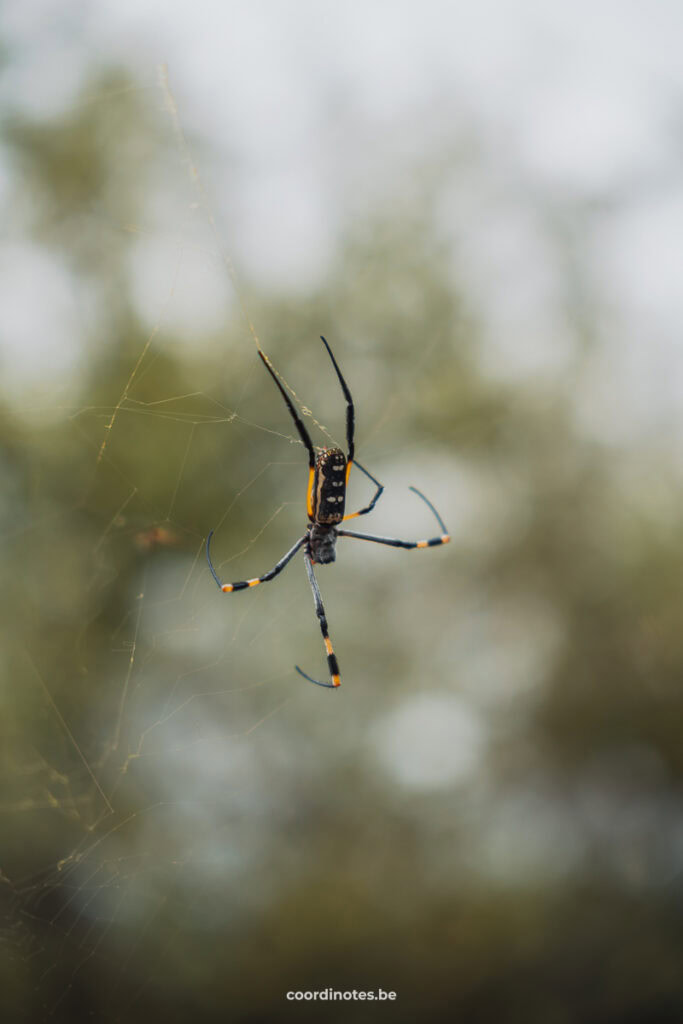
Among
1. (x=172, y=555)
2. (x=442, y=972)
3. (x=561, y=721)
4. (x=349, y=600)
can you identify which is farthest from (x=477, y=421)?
(x=442, y=972)

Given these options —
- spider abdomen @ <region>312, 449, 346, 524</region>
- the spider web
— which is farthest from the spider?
the spider web

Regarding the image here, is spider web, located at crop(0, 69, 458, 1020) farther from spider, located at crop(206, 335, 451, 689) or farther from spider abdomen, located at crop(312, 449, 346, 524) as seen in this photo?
spider abdomen, located at crop(312, 449, 346, 524)

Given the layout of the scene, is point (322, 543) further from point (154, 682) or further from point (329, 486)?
point (154, 682)

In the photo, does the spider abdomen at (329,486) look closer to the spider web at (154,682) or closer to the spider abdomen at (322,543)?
the spider abdomen at (322,543)

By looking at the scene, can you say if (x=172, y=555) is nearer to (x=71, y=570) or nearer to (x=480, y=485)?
(x=71, y=570)

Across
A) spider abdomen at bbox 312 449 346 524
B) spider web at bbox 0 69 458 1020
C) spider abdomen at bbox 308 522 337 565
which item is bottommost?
spider web at bbox 0 69 458 1020

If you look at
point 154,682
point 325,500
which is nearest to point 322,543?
point 325,500
